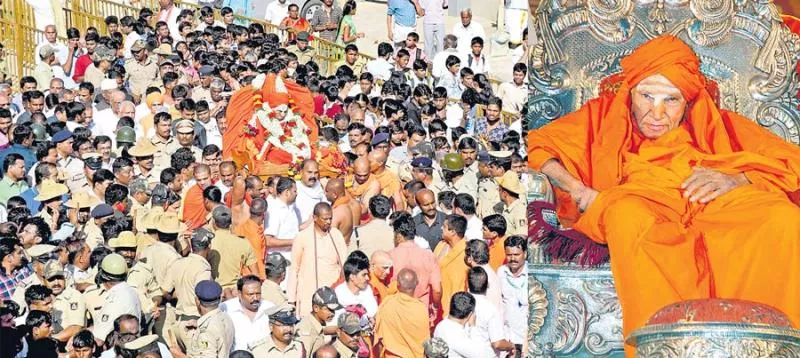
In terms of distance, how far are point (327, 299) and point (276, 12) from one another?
13870 mm

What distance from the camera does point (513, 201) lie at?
21.5 meters

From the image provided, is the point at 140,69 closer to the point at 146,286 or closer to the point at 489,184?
the point at 489,184

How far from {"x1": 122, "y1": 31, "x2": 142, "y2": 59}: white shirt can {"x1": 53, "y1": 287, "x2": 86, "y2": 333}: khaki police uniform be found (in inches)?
418

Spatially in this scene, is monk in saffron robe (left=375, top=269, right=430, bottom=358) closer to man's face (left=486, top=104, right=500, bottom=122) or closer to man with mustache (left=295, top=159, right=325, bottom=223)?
man with mustache (left=295, top=159, right=325, bottom=223)

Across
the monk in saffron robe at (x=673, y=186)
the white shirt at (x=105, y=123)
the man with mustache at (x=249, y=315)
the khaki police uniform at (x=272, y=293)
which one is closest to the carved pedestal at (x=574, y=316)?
the monk in saffron robe at (x=673, y=186)

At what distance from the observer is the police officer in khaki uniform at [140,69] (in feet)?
91.7

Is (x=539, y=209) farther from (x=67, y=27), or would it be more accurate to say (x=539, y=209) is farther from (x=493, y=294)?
(x=67, y=27)

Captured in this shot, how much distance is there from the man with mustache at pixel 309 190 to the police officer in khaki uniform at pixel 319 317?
11.2ft

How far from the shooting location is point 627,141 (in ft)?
57.9

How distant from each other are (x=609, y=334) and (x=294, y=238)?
4.57m

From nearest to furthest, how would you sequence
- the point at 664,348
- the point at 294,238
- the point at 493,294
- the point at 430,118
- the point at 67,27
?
the point at 664,348 → the point at 493,294 → the point at 294,238 → the point at 430,118 → the point at 67,27

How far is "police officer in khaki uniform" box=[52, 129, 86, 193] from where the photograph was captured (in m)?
23.3

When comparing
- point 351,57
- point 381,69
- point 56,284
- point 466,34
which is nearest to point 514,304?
point 56,284

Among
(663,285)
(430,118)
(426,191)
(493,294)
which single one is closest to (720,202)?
(663,285)
